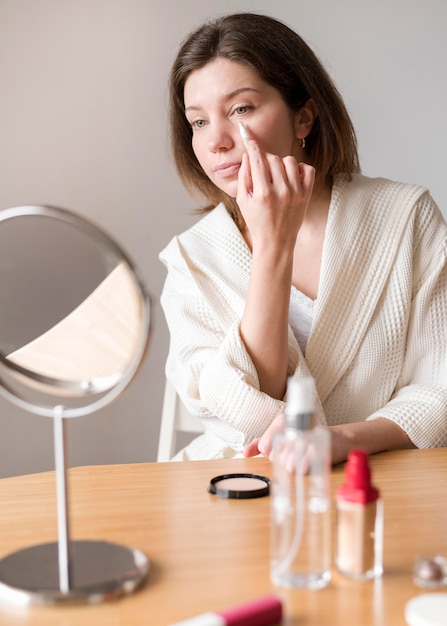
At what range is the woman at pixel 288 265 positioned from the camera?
140 cm

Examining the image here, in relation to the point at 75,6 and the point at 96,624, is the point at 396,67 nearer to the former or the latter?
the point at 75,6

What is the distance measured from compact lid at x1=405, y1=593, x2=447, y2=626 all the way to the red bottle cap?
9 cm

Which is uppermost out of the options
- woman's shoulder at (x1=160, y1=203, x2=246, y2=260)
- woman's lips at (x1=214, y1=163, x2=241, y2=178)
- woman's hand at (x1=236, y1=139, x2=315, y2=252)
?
woman's lips at (x1=214, y1=163, x2=241, y2=178)

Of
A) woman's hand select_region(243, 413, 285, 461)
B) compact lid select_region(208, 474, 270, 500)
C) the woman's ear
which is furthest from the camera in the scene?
the woman's ear

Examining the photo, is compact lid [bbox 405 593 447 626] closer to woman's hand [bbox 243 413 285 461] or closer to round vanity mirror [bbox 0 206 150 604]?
round vanity mirror [bbox 0 206 150 604]

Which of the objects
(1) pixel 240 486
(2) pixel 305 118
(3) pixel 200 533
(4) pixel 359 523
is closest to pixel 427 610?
(4) pixel 359 523

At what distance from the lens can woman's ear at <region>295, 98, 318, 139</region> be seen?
1.63 meters

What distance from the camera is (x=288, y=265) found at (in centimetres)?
141

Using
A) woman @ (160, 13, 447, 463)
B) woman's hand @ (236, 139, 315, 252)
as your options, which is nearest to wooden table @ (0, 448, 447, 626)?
woman @ (160, 13, 447, 463)

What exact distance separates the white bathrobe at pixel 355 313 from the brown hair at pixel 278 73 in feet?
0.33

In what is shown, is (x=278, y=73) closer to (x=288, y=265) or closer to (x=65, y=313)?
(x=288, y=265)

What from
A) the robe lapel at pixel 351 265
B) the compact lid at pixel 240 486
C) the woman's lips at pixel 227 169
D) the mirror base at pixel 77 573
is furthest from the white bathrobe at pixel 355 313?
the mirror base at pixel 77 573

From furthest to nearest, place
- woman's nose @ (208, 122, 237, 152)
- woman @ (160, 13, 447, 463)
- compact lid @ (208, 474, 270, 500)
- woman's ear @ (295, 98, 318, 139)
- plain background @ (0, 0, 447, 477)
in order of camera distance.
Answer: plain background @ (0, 0, 447, 477) → woman's ear @ (295, 98, 318, 139) → woman's nose @ (208, 122, 237, 152) → woman @ (160, 13, 447, 463) → compact lid @ (208, 474, 270, 500)

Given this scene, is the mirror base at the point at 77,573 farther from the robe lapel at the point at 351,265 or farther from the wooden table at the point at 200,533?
the robe lapel at the point at 351,265
